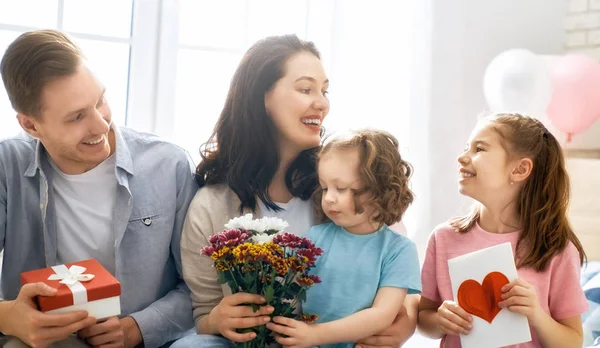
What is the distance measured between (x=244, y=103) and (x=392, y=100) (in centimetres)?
138

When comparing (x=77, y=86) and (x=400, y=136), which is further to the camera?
(x=400, y=136)

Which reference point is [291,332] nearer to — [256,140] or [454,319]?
[454,319]

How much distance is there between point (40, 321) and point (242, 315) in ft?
1.51

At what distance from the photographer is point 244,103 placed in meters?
1.98

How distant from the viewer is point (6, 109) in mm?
2508

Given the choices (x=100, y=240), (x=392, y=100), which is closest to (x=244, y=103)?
(x=100, y=240)

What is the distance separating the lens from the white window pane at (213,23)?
281cm

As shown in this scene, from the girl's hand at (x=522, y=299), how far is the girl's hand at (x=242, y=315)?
57 cm

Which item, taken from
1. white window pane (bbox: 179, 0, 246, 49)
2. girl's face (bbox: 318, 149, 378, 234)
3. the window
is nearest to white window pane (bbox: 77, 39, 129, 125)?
the window

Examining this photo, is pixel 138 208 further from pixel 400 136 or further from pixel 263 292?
pixel 400 136

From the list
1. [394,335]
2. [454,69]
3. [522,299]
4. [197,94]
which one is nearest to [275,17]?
[197,94]

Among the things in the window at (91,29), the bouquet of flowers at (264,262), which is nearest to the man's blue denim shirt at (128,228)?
the bouquet of flowers at (264,262)

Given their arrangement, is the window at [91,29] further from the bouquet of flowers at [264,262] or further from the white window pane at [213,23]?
the bouquet of flowers at [264,262]

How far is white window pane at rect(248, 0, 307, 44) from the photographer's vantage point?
295 centimetres
